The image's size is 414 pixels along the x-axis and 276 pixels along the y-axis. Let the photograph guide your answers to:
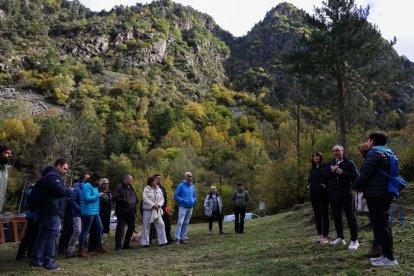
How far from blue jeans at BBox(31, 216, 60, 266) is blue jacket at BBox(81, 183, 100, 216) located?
5.59 feet

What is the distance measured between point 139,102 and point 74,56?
1039 inches

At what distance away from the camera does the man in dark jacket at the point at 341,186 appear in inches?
257

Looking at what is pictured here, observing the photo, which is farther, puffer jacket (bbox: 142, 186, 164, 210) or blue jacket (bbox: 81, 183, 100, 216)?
puffer jacket (bbox: 142, 186, 164, 210)

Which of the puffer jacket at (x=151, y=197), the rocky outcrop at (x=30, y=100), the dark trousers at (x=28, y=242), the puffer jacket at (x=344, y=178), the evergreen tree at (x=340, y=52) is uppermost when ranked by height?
the rocky outcrop at (x=30, y=100)

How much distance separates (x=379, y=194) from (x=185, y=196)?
6.38 meters

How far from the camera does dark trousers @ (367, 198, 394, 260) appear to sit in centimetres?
509

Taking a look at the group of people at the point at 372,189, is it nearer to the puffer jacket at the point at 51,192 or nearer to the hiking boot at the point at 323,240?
the hiking boot at the point at 323,240

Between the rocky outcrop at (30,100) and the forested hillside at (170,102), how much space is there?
50 centimetres

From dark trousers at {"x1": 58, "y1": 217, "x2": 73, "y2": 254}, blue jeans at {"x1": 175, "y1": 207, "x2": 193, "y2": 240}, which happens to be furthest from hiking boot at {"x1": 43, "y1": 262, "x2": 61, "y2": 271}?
blue jeans at {"x1": 175, "y1": 207, "x2": 193, "y2": 240}

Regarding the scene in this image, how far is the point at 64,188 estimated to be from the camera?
637 cm

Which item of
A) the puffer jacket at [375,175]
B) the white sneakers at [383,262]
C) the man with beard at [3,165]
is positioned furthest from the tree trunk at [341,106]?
the man with beard at [3,165]

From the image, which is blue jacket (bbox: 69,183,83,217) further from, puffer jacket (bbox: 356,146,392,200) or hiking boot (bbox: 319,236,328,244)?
puffer jacket (bbox: 356,146,392,200)

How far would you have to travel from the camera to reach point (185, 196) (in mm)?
10750

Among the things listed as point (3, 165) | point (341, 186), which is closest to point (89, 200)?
point (3, 165)
